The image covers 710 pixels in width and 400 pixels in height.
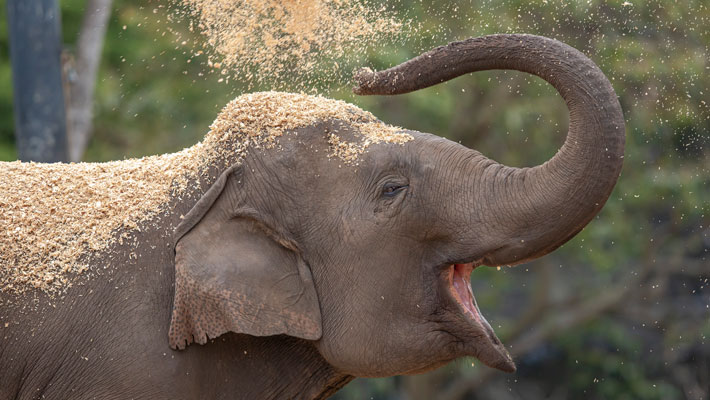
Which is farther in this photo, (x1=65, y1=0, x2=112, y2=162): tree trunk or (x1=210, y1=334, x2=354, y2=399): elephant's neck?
(x1=65, y1=0, x2=112, y2=162): tree trunk

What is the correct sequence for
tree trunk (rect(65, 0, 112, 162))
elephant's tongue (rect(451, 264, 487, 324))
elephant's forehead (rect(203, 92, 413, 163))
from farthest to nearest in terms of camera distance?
tree trunk (rect(65, 0, 112, 162)) → elephant's forehead (rect(203, 92, 413, 163)) → elephant's tongue (rect(451, 264, 487, 324))

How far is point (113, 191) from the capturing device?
11.7 ft

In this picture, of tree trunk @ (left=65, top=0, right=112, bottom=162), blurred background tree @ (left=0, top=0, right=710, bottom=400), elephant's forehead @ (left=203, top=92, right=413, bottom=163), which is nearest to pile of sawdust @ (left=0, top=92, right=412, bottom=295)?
elephant's forehead @ (left=203, top=92, right=413, bottom=163)

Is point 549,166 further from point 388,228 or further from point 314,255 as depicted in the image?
point 314,255

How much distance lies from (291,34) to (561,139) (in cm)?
748

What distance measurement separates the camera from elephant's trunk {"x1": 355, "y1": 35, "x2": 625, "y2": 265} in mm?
3143

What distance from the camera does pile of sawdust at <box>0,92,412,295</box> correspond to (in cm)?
342

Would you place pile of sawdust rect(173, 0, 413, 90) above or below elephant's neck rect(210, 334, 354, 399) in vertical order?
above

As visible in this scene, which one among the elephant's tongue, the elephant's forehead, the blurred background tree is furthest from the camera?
the blurred background tree

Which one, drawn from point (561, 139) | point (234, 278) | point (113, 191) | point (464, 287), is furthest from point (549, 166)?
point (561, 139)

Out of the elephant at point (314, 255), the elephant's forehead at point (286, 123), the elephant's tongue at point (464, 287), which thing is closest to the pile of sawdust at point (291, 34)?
the elephant's forehead at point (286, 123)

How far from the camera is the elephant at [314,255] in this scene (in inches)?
128

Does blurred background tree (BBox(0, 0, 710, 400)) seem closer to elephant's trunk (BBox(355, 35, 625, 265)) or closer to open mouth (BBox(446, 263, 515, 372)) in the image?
elephant's trunk (BBox(355, 35, 625, 265))

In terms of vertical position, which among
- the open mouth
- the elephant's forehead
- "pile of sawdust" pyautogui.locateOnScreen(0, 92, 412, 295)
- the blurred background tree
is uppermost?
the elephant's forehead
